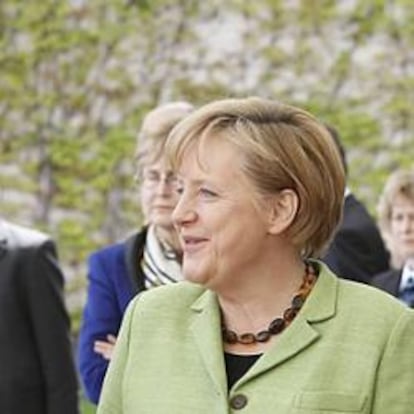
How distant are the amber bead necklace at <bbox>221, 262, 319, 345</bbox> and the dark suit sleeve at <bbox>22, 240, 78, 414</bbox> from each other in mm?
1877

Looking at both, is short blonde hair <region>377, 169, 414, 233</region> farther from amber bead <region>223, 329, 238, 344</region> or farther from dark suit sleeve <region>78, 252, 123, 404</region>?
amber bead <region>223, 329, 238, 344</region>

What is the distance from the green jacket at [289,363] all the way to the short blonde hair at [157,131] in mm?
1487

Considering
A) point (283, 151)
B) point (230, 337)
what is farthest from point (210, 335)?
point (283, 151)

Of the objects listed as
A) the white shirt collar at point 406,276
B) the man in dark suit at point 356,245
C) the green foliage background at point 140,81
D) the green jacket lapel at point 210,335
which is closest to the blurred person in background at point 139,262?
the man in dark suit at point 356,245

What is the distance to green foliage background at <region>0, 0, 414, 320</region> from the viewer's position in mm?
10234

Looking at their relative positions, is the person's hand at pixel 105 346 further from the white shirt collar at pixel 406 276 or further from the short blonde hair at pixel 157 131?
the white shirt collar at pixel 406 276

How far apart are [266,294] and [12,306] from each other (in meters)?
1.95

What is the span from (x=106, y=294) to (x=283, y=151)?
181cm

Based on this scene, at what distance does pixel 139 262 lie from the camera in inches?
200

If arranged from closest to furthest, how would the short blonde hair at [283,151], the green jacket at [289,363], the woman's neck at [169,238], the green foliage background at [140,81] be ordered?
the green jacket at [289,363] → the short blonde hair at [283,151] → the woman's neck at [169,238] → the green foliage background at [140,81]

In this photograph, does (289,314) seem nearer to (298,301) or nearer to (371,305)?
(298,301)

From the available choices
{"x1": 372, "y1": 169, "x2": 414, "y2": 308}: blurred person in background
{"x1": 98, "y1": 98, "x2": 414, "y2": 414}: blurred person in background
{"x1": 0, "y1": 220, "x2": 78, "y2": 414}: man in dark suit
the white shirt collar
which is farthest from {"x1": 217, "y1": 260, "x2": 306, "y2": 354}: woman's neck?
{"x1": 372, "y1": 169, "x2": 414, "y2": 308}: blurred person in background

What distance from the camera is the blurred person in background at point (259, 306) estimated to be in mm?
3305

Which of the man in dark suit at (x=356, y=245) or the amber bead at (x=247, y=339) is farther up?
the amber bead at (x=247, y=339)
